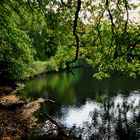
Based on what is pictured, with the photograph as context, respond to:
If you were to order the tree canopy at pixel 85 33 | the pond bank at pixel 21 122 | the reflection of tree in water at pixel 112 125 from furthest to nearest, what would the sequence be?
1. the reflection of tree in water at pixel 112 125
2. the pond bank at pixel 21 122
3. the tree canopy at pixel 85 33

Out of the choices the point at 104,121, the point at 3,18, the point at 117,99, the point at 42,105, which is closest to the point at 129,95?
the point at 117,99

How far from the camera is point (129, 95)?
40.1 m

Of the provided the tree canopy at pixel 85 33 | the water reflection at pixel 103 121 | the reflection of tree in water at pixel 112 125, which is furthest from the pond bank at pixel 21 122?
the tree canopy at pixel 85 33

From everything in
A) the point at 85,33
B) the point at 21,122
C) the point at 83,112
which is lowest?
the point at 83,112

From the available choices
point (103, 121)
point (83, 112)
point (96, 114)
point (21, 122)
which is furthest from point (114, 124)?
point (21, 122)

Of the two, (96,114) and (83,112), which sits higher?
(96,114)

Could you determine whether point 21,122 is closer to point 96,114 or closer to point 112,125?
point 96,114

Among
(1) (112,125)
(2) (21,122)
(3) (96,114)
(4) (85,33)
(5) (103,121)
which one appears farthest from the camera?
(3) (96,114)

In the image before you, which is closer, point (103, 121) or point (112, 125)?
point (112, 125)

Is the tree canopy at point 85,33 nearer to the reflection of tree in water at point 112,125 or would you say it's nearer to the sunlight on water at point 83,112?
the reflection of tree in water at point 112,125

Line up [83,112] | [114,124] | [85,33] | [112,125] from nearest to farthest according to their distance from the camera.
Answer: [85,33], [112,125], [114,124], [83,112]

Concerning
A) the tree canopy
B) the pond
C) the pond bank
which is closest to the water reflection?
the pond

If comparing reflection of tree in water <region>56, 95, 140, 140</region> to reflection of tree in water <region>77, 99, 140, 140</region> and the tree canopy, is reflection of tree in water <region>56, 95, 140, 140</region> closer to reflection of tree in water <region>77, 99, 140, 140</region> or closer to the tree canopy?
reflection of tree in water <region>77, 99, 140, 140</region>

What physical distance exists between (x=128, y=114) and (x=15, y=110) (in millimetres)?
12337
